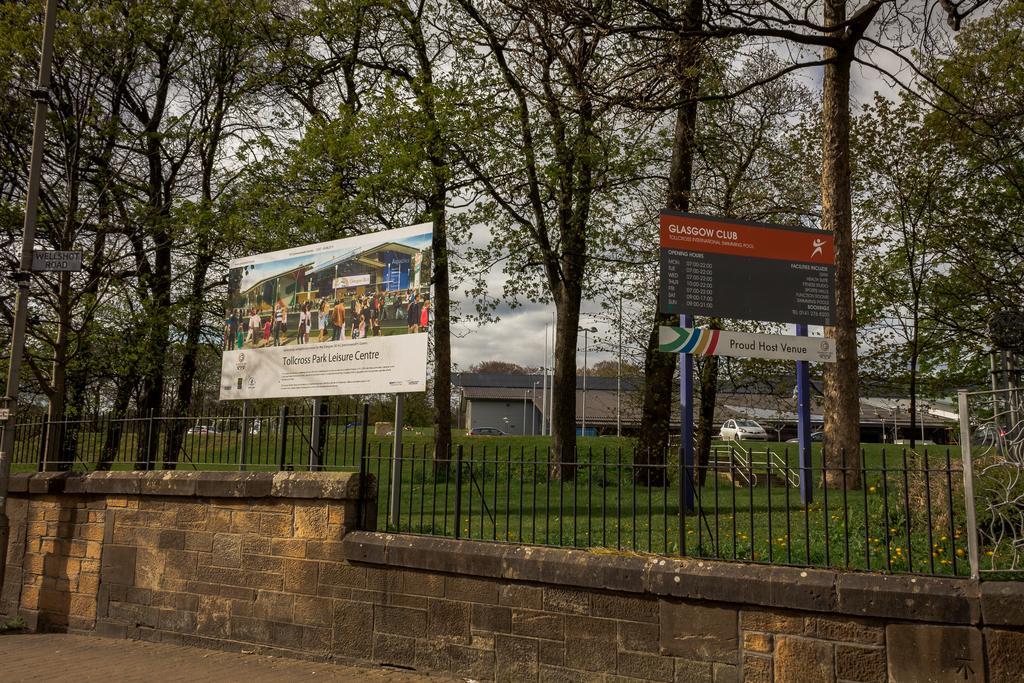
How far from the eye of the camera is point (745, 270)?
32.1 feet

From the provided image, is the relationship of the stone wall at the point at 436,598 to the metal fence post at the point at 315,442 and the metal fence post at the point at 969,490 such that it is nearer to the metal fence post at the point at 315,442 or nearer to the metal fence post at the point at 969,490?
the metal fence post at the point at 969,490

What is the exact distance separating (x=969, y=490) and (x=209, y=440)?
7.36 m

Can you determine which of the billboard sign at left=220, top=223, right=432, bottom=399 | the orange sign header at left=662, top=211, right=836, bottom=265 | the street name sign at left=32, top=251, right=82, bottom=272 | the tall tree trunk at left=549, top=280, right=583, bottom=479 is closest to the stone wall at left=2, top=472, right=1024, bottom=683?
the billboard sign at left=220, top=223, right=432, bottom=399

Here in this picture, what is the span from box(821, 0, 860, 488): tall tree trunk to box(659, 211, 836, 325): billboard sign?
196cm

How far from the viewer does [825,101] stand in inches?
472

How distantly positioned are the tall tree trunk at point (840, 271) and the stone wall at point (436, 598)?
6.75m

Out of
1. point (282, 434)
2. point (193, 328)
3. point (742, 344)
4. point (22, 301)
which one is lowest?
point (282, 434)

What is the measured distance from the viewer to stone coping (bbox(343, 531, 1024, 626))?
197 inches

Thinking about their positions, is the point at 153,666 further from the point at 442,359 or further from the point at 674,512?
the point at 442,359

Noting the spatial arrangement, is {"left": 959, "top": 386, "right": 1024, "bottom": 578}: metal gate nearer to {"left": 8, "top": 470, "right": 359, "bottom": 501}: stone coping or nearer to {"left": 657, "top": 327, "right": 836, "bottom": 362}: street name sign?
{"left": 657, "top": 327, "right": 836, "bottom": 362}: street name sign

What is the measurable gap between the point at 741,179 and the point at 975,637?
15406 millimetres

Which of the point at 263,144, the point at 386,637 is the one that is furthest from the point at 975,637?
the point at 263,144

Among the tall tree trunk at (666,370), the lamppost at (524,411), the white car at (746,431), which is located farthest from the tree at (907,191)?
the lamppost at (524,411)

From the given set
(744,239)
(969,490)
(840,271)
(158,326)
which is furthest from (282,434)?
(158,326)
